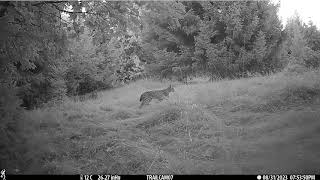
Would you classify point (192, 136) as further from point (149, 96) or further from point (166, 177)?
point (149, 96)

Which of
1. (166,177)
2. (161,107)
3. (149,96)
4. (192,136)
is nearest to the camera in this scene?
(166,177)

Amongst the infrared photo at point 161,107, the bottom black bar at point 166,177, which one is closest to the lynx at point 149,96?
the infrared photo at point 161,107

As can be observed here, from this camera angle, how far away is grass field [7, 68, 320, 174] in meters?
6.50

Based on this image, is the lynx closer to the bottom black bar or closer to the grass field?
the grass field

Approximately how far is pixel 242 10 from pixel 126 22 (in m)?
10.9

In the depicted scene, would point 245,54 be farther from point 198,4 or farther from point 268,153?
point 268,153

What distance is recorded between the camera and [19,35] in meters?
7.73

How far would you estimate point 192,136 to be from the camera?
28.9 feet

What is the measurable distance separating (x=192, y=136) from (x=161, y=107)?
3.02m

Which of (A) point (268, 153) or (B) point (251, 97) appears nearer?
(A) point (268, 153)

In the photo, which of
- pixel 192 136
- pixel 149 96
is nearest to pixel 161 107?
pixel 149 96

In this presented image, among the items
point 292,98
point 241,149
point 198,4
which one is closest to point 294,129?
point 241,149

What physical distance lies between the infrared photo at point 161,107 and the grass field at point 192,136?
0.08 ft

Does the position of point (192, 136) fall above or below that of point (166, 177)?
Result: above
